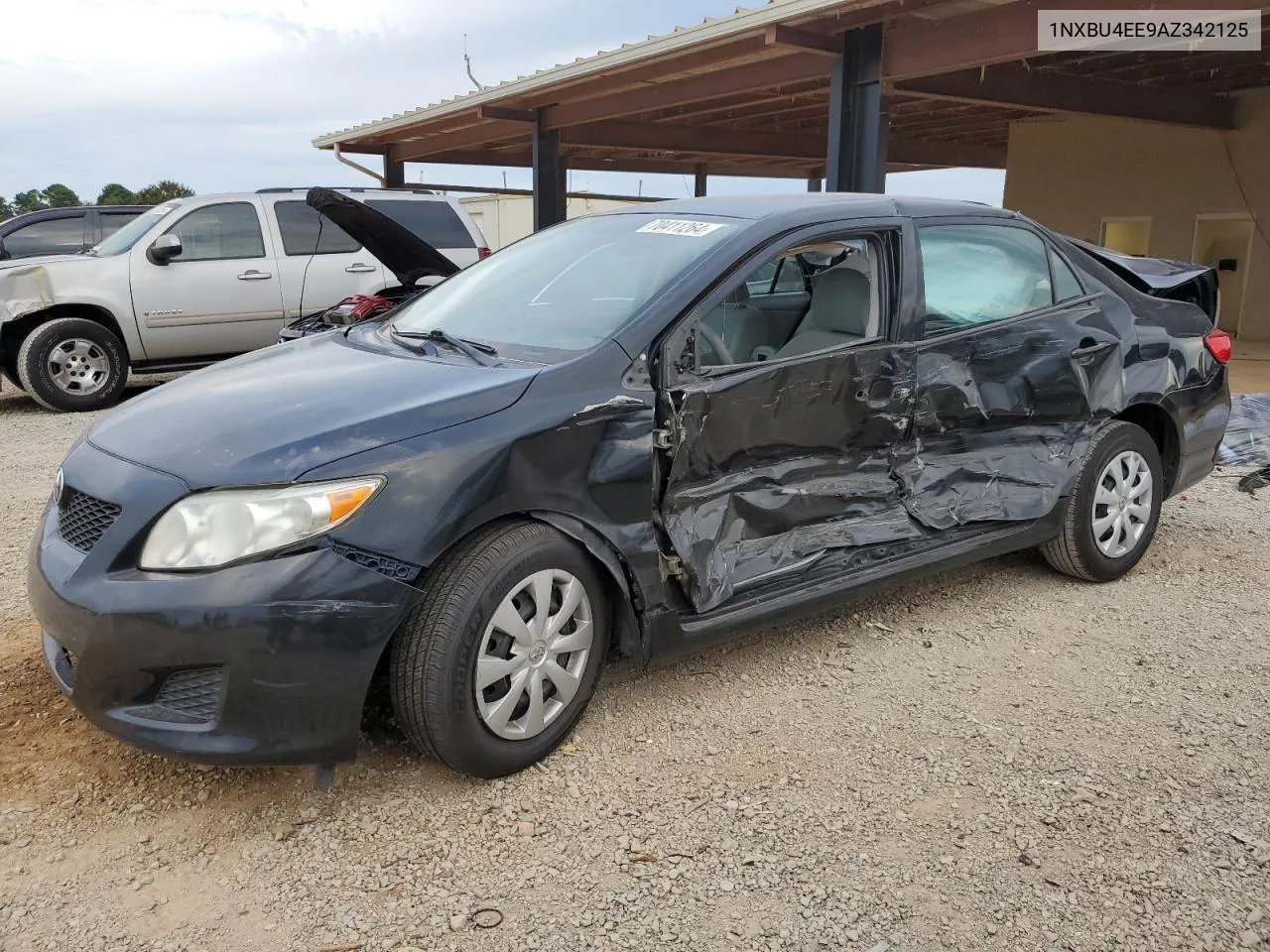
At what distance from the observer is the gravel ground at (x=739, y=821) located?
91.7 inches

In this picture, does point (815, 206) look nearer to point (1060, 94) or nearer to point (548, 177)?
point (1060, 94)

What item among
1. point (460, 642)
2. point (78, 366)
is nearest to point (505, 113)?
point (78, 366)

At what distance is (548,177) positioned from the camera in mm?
13891

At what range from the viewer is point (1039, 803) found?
2805 mm

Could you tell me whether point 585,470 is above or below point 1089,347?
below

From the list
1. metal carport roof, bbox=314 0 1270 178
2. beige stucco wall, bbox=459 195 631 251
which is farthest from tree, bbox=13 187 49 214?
metal carport roof, bbox=314 0 1270 178

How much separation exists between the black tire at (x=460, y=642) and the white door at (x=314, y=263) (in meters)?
7.37

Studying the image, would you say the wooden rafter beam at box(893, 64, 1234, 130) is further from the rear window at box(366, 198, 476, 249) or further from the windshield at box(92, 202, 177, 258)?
the windshield at box(92, 202, 177, 258)

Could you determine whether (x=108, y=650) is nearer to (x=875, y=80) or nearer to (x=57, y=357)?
(x=57, y=357)

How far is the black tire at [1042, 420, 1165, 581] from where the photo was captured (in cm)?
425

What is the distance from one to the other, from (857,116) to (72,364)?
7309mm

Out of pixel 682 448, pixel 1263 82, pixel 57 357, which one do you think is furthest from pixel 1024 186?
pixel 682 448

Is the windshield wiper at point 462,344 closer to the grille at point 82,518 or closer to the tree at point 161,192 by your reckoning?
the grille at point 82,518

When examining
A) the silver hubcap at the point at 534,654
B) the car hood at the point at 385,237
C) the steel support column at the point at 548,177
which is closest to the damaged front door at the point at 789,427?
the silver hubcap at the point at 534,654
